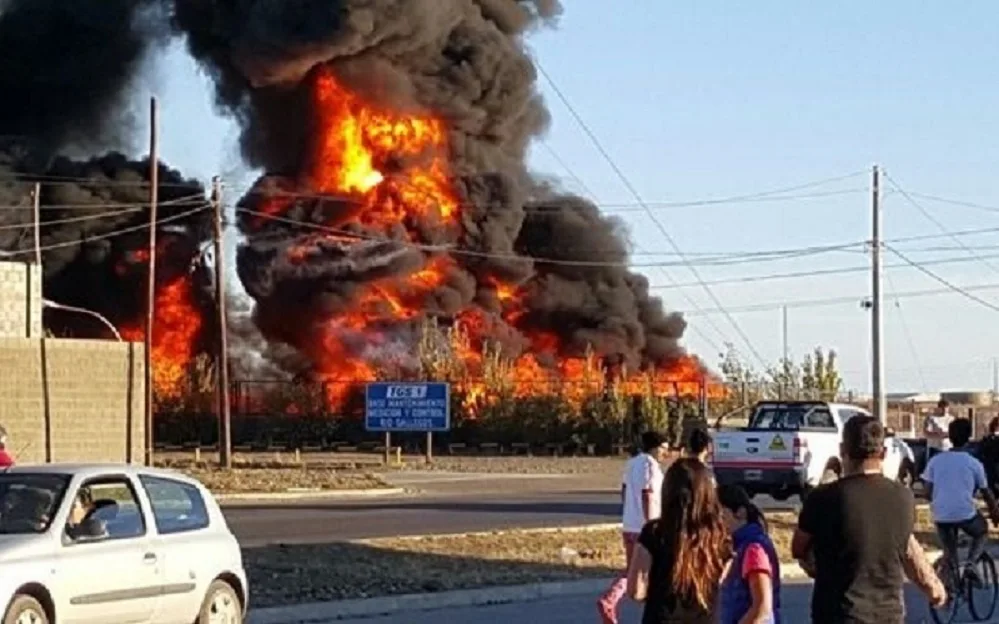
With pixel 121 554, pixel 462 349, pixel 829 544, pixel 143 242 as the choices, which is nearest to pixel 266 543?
pixel 121 554

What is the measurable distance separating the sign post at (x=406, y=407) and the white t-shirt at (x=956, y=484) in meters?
38.5

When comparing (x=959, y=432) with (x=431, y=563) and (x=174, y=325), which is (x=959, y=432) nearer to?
(x=431, y=563)

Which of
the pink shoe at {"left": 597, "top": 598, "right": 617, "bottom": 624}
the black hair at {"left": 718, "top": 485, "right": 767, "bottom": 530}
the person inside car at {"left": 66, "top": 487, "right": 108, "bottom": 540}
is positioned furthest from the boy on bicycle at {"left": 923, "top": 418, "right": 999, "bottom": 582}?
the black hair at {"left": 718, "top": 485, "right": 767, "bottom": 530}

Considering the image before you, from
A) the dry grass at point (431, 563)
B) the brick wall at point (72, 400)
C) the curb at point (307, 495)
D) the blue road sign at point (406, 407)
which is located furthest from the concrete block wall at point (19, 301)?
the dry grass at point (431, 563)

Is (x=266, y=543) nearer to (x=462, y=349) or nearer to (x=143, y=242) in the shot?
(x=462, y=349)

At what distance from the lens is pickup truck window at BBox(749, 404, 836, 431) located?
3388 cm

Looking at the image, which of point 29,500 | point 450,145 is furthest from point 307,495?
point 450,145

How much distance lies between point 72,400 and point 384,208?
37.0 metres

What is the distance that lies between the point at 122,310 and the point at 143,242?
2877 millimetres

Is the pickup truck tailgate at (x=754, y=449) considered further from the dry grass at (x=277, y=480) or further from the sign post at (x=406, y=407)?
the sign post at (x=406, y=407)

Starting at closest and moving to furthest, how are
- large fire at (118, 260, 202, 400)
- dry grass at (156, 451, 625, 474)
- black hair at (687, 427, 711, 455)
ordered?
black hair at (687, 427, 711, 455), dry grass at (156, 451, 625, 474), large fire at (118, 260, 202, 400)

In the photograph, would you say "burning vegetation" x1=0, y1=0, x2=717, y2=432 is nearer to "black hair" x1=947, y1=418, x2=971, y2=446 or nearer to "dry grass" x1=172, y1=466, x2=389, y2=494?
"dry grass" x1=172, y1=466, x2=389, y2=494

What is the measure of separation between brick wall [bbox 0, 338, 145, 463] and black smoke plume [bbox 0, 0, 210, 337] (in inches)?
1273

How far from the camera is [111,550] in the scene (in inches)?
571
